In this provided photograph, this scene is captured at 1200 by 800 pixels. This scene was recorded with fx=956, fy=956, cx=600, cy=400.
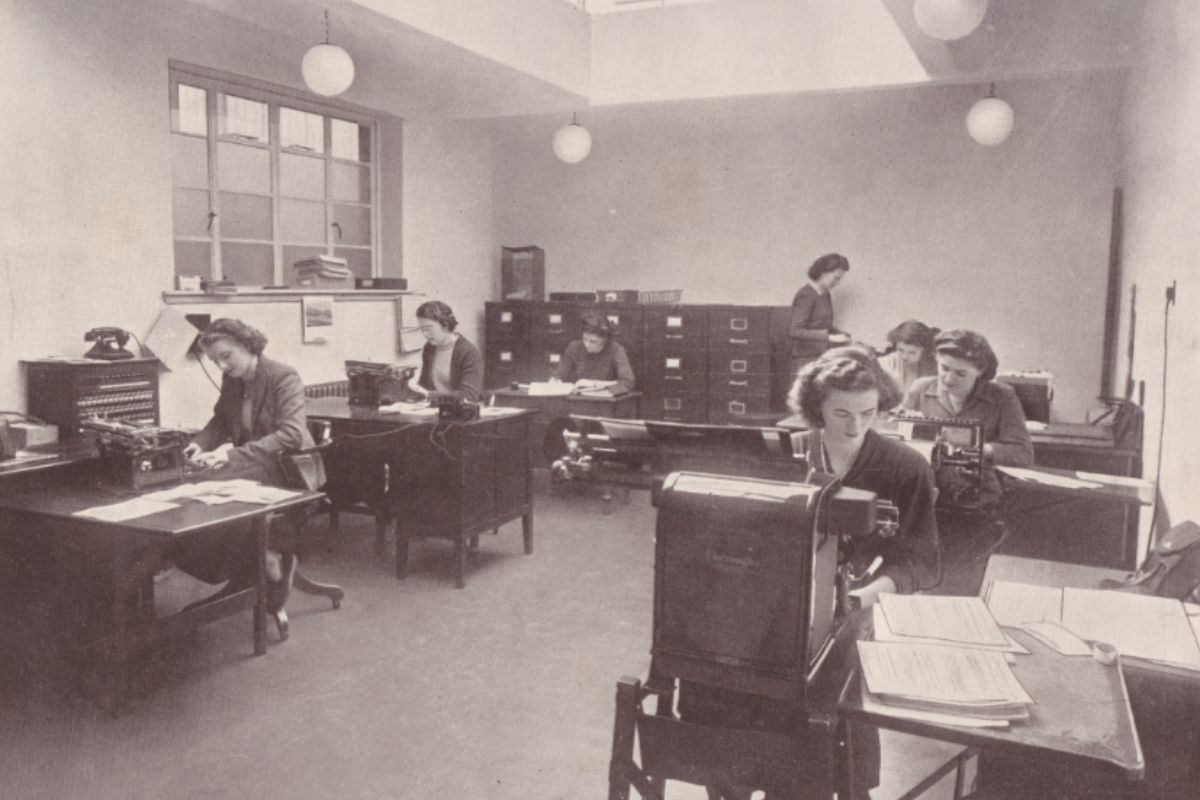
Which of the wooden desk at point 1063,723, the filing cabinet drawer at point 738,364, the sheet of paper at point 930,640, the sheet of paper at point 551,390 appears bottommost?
the wooden desk at point 1063,723

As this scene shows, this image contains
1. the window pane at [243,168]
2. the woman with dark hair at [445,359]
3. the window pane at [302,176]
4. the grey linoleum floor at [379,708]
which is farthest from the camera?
the window pane at [302,176]

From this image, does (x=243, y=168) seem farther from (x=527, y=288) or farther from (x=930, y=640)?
(x=930, y=640)

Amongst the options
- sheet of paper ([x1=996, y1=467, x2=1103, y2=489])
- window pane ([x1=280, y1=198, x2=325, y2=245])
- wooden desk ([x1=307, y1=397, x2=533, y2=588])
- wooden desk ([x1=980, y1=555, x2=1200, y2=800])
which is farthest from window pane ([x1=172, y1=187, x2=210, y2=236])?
wooden desk ([x1=980, y1=555, x2=1200, y2=800])

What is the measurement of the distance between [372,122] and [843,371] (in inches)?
226

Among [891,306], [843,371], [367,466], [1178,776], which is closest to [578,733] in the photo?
[843,371]

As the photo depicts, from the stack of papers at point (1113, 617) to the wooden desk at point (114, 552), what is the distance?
7.57 feet

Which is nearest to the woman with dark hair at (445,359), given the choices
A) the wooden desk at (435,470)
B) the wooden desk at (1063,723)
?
the wooden desk at (435,470)

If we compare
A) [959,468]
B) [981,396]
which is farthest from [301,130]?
[959,468]

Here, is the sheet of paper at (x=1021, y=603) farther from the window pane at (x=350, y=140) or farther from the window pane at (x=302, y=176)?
the window pane at (x=350, y=140)

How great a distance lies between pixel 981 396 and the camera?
4.04 metres

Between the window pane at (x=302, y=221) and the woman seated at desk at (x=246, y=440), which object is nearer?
the woman seated at desk at (x=246, y=440)

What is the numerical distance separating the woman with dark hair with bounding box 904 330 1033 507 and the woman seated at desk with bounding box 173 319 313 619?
9.09ft

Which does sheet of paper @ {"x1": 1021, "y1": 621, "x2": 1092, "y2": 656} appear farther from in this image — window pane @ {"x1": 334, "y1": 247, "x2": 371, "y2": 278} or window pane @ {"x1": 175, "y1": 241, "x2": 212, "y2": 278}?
window pane @ {"x1": 334, "y1": 247, "x2": 371, "y2": 278}

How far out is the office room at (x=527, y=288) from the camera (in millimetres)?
2926
